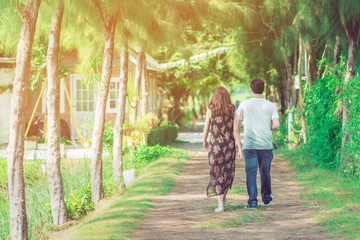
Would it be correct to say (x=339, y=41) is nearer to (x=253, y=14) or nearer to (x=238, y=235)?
(x=253, y=14)

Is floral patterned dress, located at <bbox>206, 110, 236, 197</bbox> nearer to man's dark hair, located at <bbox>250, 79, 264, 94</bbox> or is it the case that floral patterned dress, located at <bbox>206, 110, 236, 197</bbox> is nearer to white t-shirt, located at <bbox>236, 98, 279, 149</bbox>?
white t-shirt, located at <bbox>236, 98, 279, 149</bbox>

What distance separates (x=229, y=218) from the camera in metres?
7.02

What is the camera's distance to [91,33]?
12781 millimetres

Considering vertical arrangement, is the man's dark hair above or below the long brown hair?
above

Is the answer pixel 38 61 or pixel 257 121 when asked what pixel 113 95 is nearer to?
pixel 38 61

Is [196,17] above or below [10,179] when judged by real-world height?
above

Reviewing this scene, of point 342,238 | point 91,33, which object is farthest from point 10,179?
point 91,33

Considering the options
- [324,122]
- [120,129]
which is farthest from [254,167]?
[120,129]

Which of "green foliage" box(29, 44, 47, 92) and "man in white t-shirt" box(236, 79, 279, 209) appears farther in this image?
"green foliage" box(29, 44, 47, 92)

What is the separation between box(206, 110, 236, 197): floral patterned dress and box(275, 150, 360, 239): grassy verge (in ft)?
3.92

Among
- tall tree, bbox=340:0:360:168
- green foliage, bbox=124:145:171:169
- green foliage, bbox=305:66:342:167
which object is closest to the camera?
tall tree, bbox=340:0:360:168

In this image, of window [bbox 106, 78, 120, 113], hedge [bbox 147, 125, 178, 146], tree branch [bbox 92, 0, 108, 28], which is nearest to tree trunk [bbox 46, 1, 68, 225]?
tree branch [bbox 92, 0, 108, 28]

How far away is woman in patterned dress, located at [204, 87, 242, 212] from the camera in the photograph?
7.57m

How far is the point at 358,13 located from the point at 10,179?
6.38m
